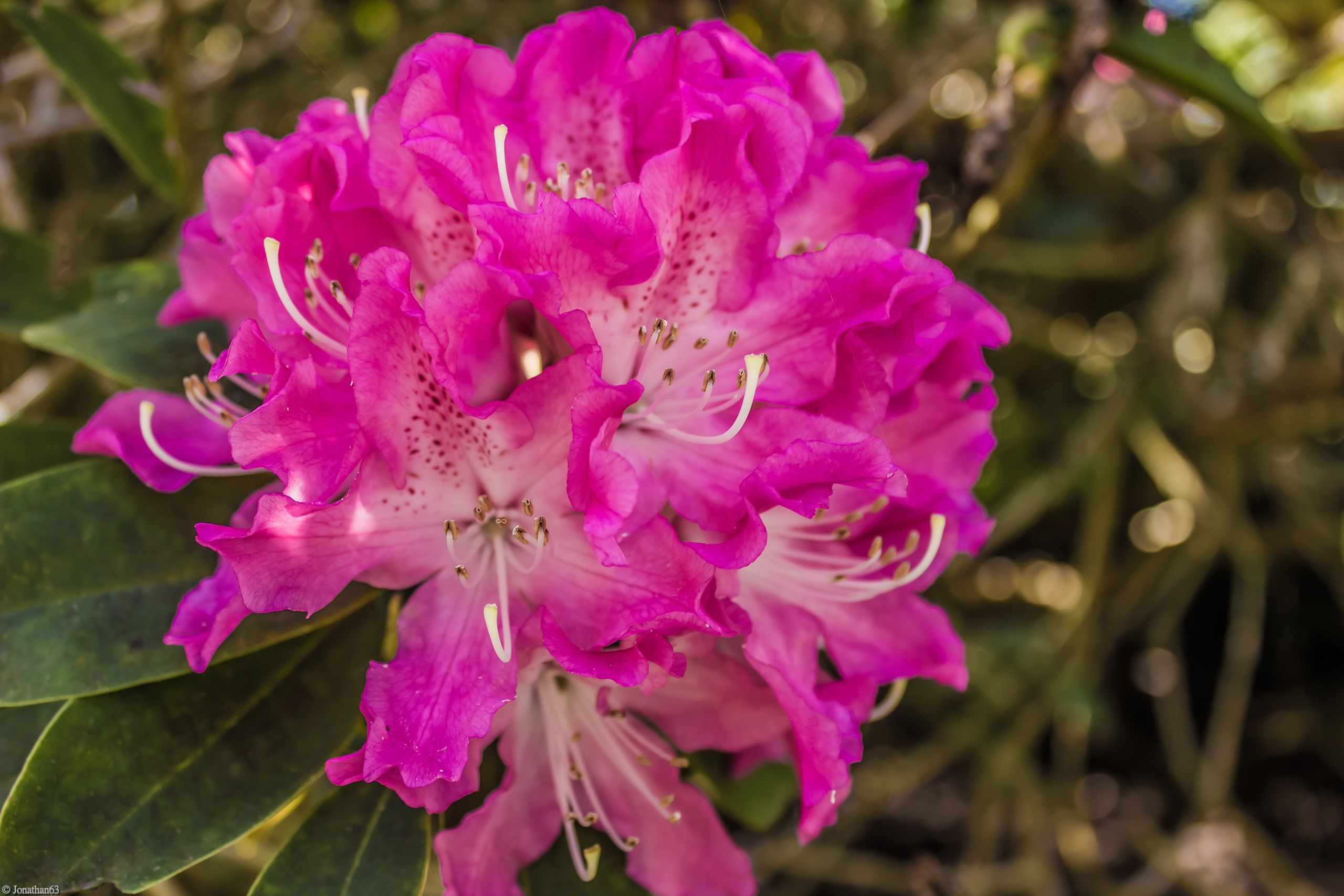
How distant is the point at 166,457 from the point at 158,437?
0.08 m

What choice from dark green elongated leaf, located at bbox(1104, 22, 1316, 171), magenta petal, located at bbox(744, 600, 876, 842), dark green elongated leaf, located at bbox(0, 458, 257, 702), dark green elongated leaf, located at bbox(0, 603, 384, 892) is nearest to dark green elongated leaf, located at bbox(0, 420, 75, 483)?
dark green elongated leaf, located at bbox(0, 458, 257, 702)

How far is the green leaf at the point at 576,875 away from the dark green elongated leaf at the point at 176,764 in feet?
0.59

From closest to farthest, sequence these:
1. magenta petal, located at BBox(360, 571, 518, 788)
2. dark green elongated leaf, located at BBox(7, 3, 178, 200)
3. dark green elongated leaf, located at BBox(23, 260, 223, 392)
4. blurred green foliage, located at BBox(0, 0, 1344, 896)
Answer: magenta petal, located at BBox(360, 571, 518, 788)
dark green elongated leaf, located at BBox(23, 260, 223, 392)
dark green elongated leaf, located at BBox(7, 3, 178, 200)
blurred green foliage, located at BBox(0, 0, 1344, 896)

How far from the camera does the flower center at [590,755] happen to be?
74 centimetres

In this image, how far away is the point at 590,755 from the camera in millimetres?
776

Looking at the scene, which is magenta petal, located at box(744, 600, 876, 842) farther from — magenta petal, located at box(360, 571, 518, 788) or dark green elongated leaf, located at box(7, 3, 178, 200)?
dark green elongated leaf, located at box(7, 3, 178, 200)

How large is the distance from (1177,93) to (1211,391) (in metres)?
0.93

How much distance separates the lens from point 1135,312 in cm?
198

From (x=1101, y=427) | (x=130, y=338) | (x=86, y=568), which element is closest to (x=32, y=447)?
(x=130, y=338)

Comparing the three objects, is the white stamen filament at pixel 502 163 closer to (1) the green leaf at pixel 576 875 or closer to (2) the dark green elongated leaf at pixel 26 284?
(1) the green leaf at pixel 576 875

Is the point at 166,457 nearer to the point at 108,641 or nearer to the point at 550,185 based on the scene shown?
the point at 108,641

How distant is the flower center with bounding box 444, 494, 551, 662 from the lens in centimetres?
62

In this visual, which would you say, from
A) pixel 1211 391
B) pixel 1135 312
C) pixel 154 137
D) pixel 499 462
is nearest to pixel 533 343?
pixel 499 462

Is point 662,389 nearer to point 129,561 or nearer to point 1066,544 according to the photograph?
point 129,561
